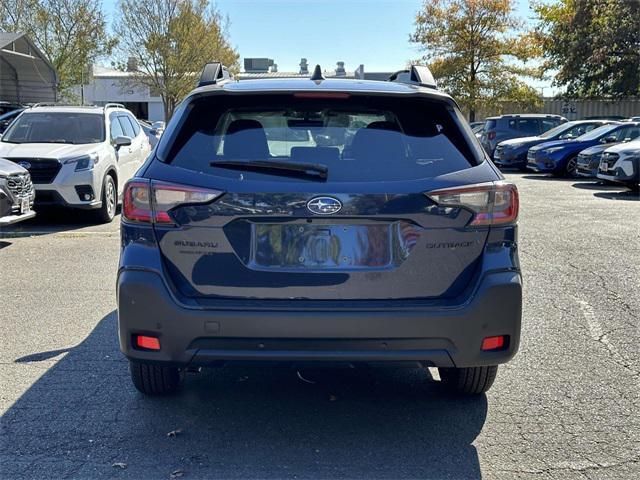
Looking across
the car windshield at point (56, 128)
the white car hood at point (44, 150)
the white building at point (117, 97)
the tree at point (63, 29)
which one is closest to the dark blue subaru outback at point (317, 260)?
the white car hood at point (44, 150)

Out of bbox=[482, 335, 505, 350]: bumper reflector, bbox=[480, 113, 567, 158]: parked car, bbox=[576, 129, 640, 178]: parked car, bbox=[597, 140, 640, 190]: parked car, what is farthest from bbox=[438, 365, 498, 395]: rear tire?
bbox=[480, 113, 567, 158]: parked car

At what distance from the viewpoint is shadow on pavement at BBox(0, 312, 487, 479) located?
11.0ft

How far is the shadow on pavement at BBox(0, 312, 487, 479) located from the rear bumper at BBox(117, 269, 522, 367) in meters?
0.50

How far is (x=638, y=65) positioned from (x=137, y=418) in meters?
35.6

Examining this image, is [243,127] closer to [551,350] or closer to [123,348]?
[123,348]

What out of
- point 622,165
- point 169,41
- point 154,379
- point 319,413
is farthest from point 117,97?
point 319,413

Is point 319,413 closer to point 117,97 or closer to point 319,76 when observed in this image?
point 319,76

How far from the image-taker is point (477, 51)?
37406 millimetres

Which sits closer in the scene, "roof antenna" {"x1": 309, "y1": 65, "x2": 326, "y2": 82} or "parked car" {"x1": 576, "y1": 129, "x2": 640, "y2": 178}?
"roof antenna" {"x1": 309, "y1": 65, "x2": 326, "y2": 82}

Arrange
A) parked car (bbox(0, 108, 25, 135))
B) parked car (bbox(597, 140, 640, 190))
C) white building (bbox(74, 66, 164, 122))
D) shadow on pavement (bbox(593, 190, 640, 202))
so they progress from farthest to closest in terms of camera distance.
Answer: white building (bbox(74, 66, 164, 122)), parked car (bbox(0, 108, 25, 135)), parked car (bbox(597, 140, 640, 190)), shadow on pavement (bbox(593, 190, 640, 202))

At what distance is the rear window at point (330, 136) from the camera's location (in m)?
3.38

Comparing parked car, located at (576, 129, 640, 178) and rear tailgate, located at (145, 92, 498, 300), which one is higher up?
rear tailgate, located at (145, 92, 498, 300)

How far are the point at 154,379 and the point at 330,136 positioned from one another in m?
1.66

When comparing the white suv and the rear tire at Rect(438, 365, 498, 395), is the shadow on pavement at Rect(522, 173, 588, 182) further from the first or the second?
the rear tire at Rect(438, 365, 498, 395)
